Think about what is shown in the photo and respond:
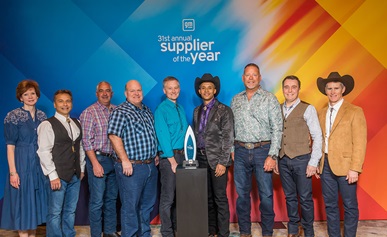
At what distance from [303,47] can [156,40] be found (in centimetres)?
169

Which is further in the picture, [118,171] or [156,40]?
[156,40]

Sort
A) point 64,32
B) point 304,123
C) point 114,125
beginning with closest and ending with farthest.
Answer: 1. point 114,125
2. point 304,123
3. point 64,32

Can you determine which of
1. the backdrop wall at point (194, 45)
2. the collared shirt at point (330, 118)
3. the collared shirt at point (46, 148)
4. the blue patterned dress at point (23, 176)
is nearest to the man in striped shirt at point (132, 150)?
the collared shirt at point (46, 148)

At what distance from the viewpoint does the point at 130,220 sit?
3.35 meters

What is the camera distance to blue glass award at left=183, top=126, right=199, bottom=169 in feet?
10.6

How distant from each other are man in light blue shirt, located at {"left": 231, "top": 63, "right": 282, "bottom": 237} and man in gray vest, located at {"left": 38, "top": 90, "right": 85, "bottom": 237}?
1.54 meters

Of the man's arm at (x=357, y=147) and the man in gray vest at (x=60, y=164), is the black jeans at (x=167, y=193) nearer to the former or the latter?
the man in gray vest at (x=60, y=164)

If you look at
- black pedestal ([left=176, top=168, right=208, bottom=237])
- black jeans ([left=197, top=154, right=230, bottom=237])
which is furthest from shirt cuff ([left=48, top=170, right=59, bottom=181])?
black jeans ([left=197, top=154, right=230, bottom=237])

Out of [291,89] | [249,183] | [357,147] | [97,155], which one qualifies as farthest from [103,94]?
[357,147]

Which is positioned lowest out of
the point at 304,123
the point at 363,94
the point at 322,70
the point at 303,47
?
the point at 304,123

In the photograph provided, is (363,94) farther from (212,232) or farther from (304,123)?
(212,232)

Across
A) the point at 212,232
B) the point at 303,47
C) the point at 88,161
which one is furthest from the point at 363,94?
the point at 88,161

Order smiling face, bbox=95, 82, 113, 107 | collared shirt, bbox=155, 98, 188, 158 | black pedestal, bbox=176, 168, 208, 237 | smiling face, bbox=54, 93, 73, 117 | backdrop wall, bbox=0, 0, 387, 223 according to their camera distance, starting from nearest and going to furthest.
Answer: black pedestal, bbox=176, 168, 208, 237, smiling face, bbox=54, 93, 73, 117, collared shirt, bbox=155, 98, 188, 158, smiling face, bbox=95, 82, 113, 107, backdrop wall, bbox=0, 0, 387, 223

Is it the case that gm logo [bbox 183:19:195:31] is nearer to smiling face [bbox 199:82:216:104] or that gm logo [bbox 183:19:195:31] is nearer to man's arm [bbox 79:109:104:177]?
smiling face [bbox 199:82:216:104]
